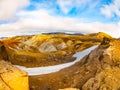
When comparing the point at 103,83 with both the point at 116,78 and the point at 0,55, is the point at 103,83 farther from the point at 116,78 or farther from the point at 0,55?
the point at 0,55

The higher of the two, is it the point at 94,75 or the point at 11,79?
the point at 11,79

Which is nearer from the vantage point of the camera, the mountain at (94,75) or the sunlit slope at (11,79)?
the sunlit slope at (11,79)

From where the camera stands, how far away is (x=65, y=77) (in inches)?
829

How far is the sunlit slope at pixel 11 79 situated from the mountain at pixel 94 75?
345cm

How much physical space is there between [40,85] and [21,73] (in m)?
4.47

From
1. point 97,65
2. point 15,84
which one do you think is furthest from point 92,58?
point 15,84

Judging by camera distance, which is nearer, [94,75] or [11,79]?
[11,79]

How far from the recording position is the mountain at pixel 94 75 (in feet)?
55.1

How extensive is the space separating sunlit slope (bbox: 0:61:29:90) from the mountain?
345 centimetres

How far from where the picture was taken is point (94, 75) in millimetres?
18516

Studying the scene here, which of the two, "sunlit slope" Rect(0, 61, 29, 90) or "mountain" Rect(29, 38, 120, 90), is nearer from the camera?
"sunlit slope" Rect(0, 61, 29, 90)

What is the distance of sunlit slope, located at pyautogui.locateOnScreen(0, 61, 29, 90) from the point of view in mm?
14789

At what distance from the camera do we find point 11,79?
592 inches

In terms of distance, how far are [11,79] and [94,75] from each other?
5.71m
